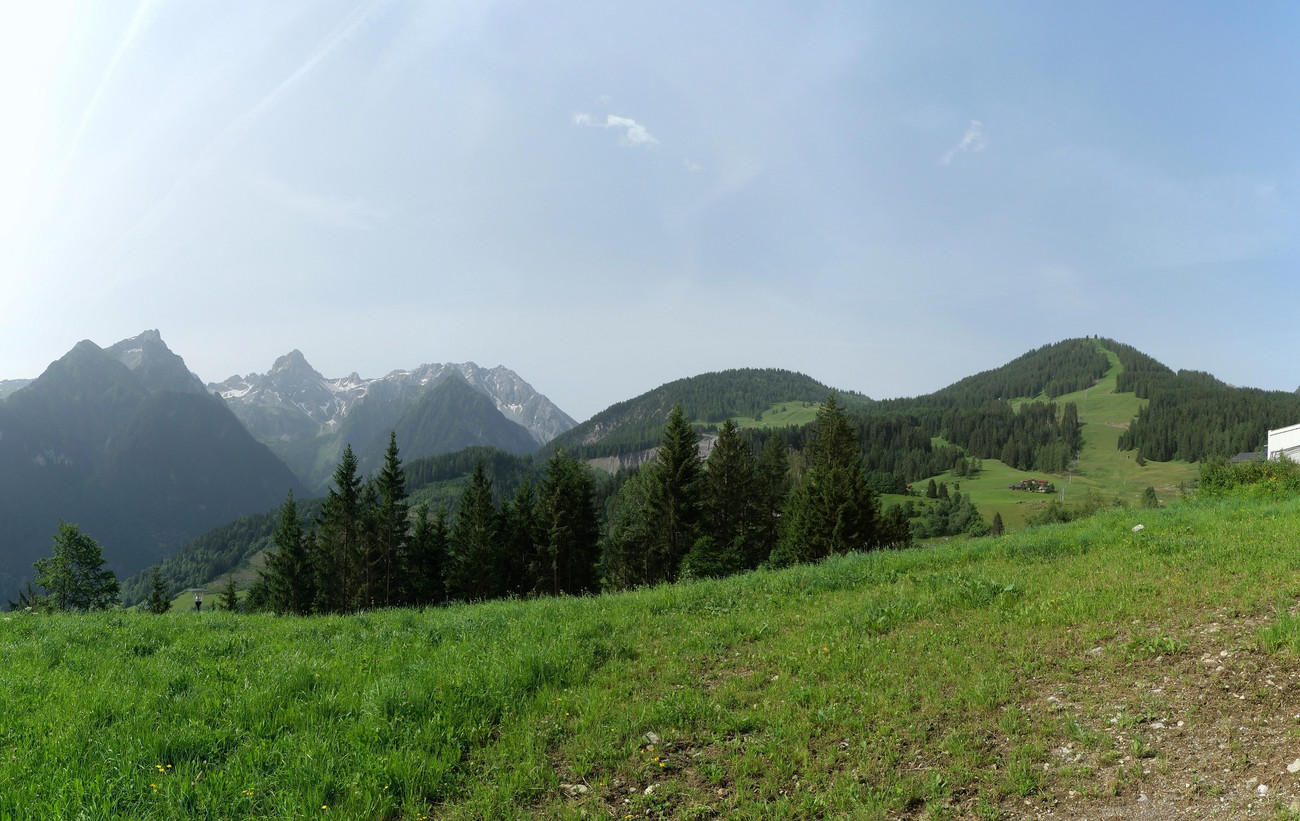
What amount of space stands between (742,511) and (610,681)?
161ft

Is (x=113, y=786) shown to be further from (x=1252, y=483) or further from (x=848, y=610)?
(x=1252, y=483)

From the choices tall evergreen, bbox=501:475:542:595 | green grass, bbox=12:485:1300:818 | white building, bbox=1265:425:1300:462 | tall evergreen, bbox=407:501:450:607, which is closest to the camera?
green grass, bbox=12:485:1300:818

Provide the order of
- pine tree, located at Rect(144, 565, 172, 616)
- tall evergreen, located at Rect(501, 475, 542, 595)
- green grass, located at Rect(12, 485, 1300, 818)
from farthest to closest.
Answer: pine tree, located at Rect(144, 565, 172, 616)
tall evergreen, located at Rect(501, 475, 542, 595)
green grass, located at Rect(12, 485, 1300, 818)

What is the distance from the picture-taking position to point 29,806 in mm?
5207

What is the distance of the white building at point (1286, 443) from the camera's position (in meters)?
68.1

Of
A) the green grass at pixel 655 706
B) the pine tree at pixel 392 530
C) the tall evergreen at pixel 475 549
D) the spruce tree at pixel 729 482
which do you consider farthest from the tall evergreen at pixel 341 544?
the green grass at pixel 655 706

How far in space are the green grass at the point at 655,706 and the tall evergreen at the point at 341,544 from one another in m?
40.3

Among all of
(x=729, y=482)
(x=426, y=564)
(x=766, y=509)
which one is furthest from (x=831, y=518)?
(x=426, y=564)

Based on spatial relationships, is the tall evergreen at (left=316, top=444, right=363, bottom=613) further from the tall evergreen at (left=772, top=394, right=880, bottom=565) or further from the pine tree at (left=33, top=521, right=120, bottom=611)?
the tall evergreen at (left=772, top=394, right=880, bottom=565)

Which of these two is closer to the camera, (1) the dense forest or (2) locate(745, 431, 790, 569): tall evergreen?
(1) the dense forest

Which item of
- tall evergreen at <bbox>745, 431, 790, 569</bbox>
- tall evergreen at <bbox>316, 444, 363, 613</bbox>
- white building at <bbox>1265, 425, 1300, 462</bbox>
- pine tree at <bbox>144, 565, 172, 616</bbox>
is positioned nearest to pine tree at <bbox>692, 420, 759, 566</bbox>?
tall evergreen at <bbox>745, 431, 790, 569</bbox>

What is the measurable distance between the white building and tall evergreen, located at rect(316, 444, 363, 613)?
328 feet

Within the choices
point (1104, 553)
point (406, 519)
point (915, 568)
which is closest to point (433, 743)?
A: point (915, 568)

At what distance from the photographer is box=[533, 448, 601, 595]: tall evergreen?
48.2m
